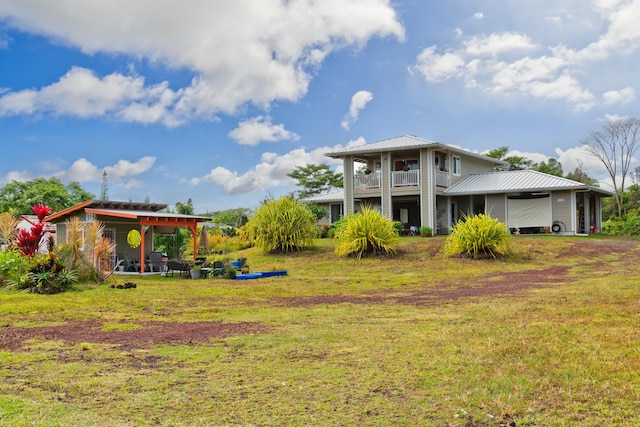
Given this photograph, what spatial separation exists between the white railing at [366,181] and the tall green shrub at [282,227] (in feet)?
23.2

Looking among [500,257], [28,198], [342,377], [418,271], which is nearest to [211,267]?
[418,271]

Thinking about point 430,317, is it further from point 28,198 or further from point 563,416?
point 28,198

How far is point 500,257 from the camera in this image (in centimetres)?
2119

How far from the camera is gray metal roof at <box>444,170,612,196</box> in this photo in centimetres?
2809

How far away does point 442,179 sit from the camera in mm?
31094

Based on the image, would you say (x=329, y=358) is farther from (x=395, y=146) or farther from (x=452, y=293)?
(x=395, y=146)

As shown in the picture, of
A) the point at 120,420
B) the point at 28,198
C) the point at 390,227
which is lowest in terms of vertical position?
the point at 120,420

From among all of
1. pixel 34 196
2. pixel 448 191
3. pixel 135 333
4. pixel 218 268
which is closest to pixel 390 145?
pixel 448 191

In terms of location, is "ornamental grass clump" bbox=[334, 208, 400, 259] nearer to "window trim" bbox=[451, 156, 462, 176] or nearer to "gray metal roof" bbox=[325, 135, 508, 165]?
"gray metal roof" bbox=[325, 135, 508, 165]

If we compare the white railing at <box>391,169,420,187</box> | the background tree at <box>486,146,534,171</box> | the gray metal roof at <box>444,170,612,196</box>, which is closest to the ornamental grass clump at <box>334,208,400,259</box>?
the white railing at <box>391,169,420,187</box>

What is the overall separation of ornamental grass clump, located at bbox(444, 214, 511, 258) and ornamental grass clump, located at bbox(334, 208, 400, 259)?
2596 millimetres

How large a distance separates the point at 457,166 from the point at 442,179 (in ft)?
8.95

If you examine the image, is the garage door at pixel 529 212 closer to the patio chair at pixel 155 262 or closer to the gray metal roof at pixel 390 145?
the gray metal roof at pixel 390 145

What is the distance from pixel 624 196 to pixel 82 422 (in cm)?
4987
